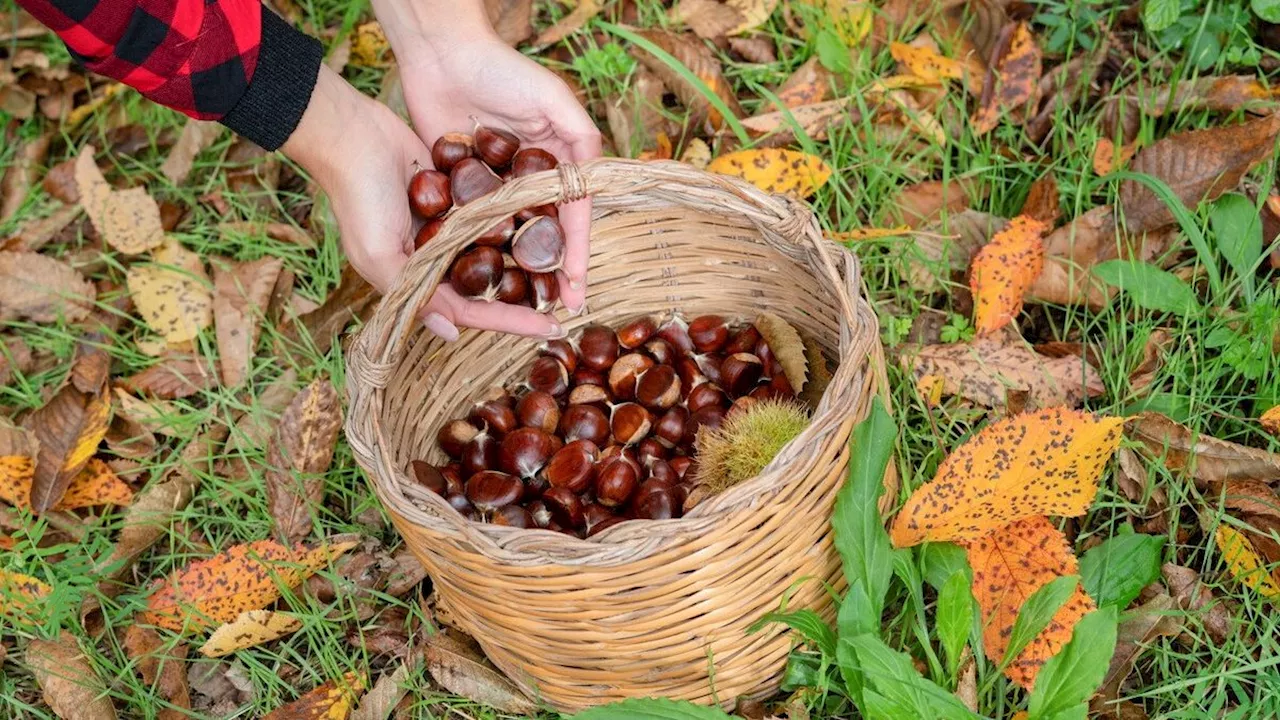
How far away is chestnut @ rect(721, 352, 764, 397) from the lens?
1966mm

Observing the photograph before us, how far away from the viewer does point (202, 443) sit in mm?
2258

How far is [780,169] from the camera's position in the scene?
2.24 meters

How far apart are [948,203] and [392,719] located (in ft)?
4.65

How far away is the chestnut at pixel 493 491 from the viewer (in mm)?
1836

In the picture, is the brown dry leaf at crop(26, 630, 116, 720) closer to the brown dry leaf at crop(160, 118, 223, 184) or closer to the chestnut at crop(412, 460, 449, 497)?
the chestnut at crop(412, 460, 449, 497)

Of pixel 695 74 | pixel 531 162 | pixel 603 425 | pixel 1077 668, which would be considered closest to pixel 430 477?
pixel 603 425

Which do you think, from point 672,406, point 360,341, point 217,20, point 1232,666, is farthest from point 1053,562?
point 217,20

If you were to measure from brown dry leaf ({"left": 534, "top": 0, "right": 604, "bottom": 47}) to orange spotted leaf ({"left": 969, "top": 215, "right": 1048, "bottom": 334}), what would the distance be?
3.78ft

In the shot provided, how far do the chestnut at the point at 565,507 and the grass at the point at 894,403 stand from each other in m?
0.30

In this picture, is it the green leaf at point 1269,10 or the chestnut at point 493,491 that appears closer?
the chestnut at point 493,491

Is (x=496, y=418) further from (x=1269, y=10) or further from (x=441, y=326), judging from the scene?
(x=1269, y=10)

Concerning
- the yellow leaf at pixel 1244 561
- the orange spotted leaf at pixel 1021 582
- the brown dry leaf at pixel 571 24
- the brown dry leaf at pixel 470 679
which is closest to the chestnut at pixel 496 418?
the brown dry leaf at pixel 470 679

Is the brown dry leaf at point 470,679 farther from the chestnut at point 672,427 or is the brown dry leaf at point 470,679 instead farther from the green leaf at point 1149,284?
the green leaf at point 1149,284

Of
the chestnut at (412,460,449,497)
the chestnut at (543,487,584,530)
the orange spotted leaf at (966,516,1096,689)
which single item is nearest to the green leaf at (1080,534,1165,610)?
the orange spotted leaf at (966,516,1096,689)
